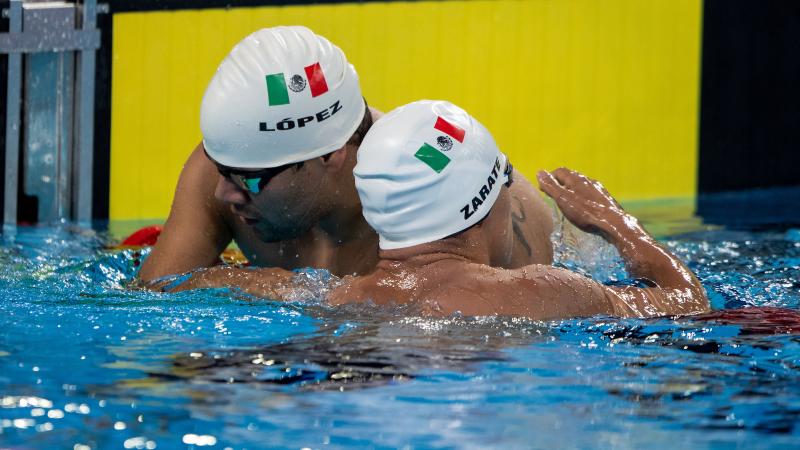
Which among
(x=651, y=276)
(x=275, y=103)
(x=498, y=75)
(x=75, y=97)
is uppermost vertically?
(x=275, y=103)

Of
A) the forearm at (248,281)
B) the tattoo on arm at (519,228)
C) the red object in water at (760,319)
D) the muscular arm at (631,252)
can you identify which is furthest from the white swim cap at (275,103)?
the red object in water at (760,319)

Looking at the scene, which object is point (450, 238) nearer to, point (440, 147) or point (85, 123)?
point (440, 147)

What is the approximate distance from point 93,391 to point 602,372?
1.22 meters

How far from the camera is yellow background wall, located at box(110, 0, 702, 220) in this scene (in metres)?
7.28

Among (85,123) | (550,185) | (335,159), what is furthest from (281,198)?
(85,123)

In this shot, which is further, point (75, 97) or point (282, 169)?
point (75, 97)

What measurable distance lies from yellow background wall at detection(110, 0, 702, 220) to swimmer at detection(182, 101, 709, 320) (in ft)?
13.2

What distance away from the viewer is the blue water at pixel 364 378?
2428mm

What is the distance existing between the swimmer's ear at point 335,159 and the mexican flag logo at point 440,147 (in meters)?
0.45

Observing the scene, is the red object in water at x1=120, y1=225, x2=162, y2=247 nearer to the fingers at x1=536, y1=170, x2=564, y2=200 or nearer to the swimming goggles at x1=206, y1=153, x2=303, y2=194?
the swimming goggles at x1=206, y1=153, x2=303, y2=194

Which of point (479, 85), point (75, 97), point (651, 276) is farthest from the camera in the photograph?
point (479, 85)

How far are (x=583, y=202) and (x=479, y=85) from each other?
4.00 metres

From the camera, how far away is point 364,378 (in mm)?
2758

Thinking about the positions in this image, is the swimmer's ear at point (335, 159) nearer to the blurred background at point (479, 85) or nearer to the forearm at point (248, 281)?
the forearm at point (248, 281)
